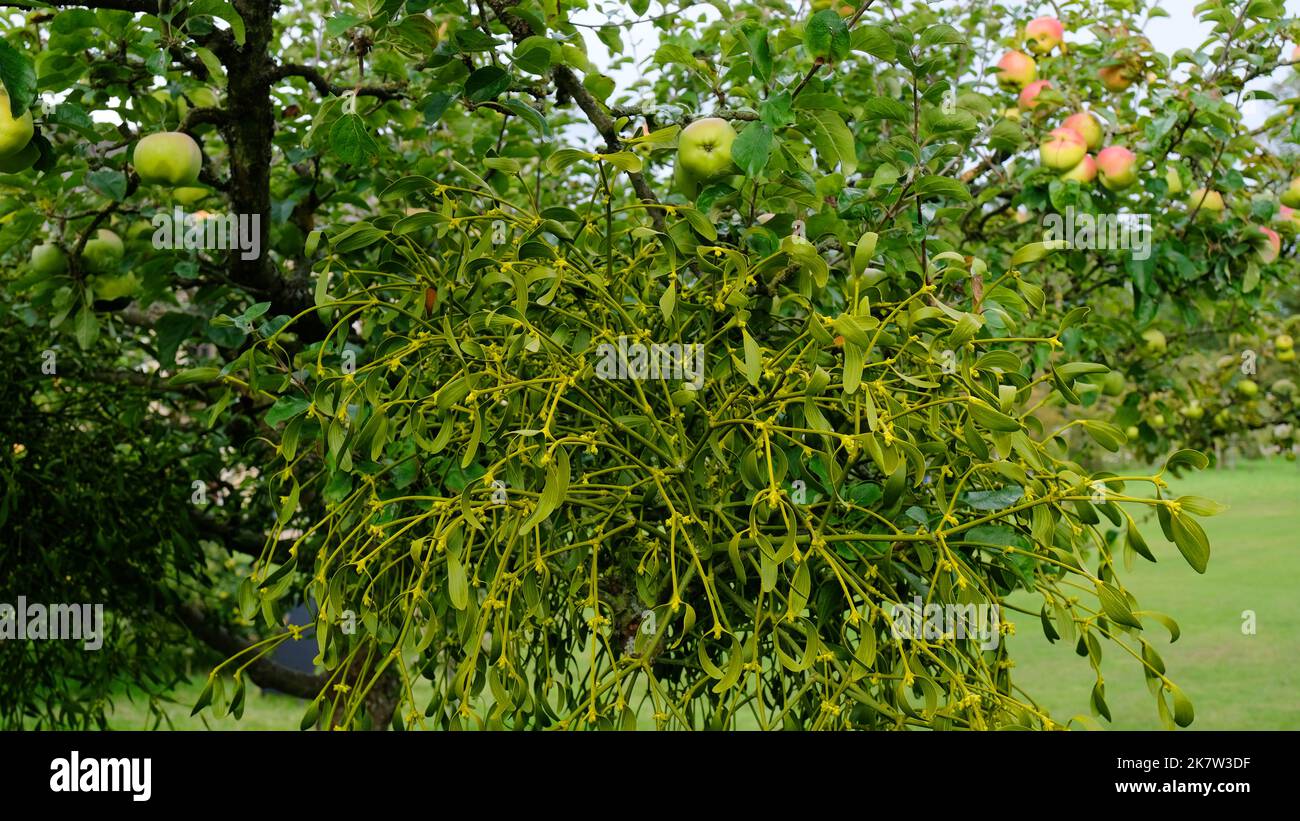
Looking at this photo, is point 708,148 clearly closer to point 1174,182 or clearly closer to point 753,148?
point 753,148

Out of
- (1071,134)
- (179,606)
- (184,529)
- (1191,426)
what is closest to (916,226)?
(1071,134)

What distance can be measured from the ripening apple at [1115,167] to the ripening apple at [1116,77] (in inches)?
9.7

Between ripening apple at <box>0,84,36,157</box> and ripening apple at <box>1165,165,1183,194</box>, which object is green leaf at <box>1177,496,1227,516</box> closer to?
ripening apple at <box>0,84,36,157</box>

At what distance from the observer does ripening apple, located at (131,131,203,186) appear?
113cm

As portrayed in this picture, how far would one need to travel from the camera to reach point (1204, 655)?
432 cm

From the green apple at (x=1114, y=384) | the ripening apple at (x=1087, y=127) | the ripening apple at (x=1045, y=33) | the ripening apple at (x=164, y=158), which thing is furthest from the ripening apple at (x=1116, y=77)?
the ripening apple at (x=164, y=158)

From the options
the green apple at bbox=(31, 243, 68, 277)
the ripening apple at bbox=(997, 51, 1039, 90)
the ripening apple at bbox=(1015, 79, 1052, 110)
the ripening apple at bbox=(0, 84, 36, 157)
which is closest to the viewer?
the ripening apple at bbox=(0, 84, 36, 157)

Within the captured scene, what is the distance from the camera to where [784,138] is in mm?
845

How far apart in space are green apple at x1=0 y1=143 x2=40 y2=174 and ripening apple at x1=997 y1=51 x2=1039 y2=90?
1.47 meters

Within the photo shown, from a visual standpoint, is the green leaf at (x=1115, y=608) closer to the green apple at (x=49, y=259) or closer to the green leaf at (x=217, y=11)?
the green leaf at (x=217, y=11)

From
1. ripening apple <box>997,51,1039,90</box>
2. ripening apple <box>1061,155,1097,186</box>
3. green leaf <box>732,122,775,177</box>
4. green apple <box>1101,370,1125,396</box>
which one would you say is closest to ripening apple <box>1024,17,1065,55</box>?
ripening apple <box>997,51,1039,90</box>

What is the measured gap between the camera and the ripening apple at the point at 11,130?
86 centimetres

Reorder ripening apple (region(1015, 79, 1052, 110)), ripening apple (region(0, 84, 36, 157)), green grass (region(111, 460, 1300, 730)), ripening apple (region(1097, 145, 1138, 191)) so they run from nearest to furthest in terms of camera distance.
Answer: ripening apple (region(0, 84, 36, 157))
ripening apple (region(1097, 145, 1138, 191))
ripening apple (region(1015, 79, 1052, 110))
green grass (region(111, 460, 1300, 730))
